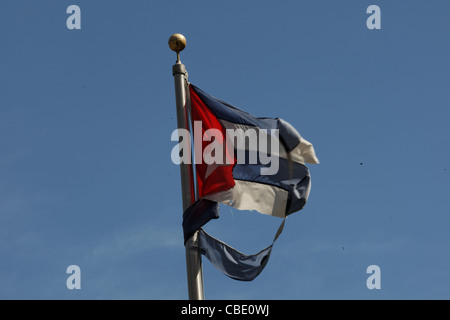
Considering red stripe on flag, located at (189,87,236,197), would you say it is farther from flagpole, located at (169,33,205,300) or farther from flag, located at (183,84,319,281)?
flagpole, located at (169,33,205,300)

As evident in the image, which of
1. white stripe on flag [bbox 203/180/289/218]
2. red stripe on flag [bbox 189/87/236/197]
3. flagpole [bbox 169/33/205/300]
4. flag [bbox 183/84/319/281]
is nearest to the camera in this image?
flagpole [bbox 169/33/205/300]

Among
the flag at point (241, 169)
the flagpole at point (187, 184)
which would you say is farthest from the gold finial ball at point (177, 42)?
the flag at point (241, 169)

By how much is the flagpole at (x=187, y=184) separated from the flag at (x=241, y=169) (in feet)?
0.65

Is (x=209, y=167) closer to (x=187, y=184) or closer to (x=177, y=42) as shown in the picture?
(x=187, y=184)

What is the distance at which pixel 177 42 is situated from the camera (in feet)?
64.3

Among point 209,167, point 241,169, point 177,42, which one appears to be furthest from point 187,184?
point 177,42

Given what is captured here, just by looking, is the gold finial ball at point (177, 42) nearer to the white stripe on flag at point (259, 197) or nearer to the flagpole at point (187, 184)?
the flagpole at point (187, 184)

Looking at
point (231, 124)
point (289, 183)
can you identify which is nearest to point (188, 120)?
point (231, 124)

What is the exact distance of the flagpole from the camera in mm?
17586

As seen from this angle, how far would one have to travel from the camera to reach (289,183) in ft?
65.0

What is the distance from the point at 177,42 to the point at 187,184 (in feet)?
10.3

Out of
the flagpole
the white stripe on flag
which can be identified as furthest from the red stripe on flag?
the flagpole
